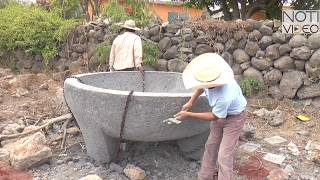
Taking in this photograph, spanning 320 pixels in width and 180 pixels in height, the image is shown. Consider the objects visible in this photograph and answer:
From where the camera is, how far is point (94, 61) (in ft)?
25.9

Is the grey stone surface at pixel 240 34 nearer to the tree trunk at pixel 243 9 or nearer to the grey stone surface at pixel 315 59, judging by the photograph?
the grey stone surface at pixel 315 59

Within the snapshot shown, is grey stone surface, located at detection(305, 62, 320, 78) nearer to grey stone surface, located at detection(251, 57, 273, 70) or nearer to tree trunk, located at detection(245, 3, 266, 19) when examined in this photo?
grey stone surface, located at detection(251, 57, 273, 70)

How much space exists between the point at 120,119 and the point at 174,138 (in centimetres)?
54

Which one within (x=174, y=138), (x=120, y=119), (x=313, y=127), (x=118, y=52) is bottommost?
(x=313, y=127)

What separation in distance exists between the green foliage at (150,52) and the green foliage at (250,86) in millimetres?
1510

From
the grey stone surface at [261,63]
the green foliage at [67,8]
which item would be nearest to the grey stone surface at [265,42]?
the grey stone surface at [261,63]

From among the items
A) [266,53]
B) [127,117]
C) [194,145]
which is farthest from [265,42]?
[127,117]

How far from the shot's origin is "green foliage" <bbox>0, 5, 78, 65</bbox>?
851 centimetres

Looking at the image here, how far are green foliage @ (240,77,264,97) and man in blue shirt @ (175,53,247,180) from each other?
254 cm

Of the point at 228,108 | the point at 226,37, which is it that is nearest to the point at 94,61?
the point at 226,37

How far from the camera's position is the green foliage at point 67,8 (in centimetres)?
947

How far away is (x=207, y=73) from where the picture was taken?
3.43 m

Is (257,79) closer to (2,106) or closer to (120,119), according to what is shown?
(120,119)

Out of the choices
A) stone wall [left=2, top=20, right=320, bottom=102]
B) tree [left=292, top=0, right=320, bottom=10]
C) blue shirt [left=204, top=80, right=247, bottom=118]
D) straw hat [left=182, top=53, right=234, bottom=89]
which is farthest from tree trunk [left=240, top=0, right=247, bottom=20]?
blue shirt [left=204, top=80, right=247, bottom=118]
